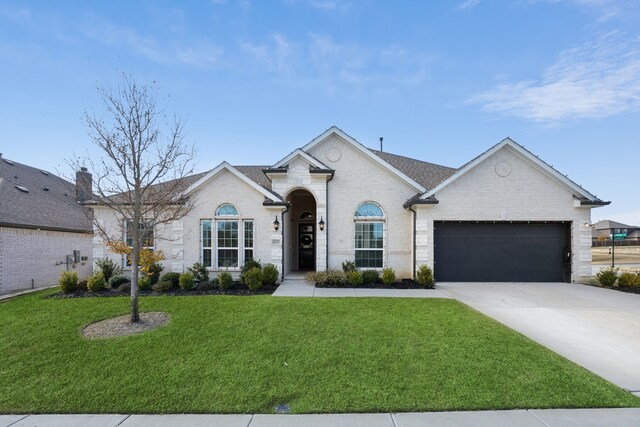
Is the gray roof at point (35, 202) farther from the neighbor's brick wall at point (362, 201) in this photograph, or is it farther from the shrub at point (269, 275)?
the neighbor's brick wall at point (362, 201)

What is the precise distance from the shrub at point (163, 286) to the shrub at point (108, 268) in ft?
9.41

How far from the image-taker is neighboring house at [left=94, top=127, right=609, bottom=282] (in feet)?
41.3

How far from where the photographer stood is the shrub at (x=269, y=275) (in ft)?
37.0

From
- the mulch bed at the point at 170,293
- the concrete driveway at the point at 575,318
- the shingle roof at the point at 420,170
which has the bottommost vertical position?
the concrete driveway at the point at 575,318

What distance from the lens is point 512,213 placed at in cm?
1274

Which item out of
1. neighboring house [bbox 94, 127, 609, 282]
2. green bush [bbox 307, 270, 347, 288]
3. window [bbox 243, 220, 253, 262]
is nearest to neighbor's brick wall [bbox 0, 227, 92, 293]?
neighboring house [bbox 94, 127, 609, 282]

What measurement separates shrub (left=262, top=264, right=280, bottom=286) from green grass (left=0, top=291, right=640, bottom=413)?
3295 mm

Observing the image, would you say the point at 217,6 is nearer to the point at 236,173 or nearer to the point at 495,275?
the point at 236,173

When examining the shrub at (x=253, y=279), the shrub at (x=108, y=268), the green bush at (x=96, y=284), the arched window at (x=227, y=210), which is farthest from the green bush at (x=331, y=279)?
the shrub at (x=108, y=268)

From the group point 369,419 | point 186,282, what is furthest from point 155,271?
point 369,419

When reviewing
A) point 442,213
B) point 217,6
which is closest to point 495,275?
point 442,213

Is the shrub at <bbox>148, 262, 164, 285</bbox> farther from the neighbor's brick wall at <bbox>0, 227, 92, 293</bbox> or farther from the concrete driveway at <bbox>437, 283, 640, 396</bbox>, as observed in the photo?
the concrete driveway at <bbox>437, 283, 640, 396</bbox>

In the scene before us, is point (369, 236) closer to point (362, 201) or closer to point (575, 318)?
point (362, 201)

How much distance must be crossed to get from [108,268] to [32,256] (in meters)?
5.47
